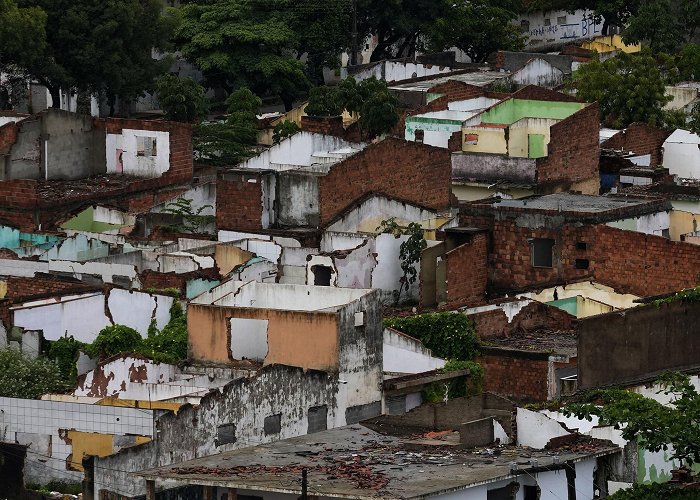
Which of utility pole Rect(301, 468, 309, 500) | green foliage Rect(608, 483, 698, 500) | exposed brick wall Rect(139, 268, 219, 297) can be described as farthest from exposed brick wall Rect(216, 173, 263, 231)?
green foliage Rect(608, 483, 698, 500)

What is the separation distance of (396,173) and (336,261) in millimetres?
7566

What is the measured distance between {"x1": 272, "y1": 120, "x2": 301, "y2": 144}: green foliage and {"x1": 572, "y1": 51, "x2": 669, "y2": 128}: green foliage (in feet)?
28.1

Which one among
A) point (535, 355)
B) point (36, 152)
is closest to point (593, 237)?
point (535, 355)

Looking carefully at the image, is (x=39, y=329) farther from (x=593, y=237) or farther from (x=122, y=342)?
(x=593, y=237)

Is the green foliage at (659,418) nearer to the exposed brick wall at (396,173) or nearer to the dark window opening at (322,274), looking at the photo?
the dark window opening at (322,274)

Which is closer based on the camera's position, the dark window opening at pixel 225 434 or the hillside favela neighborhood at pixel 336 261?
the hillside favela neighborhood at pixel 336 261

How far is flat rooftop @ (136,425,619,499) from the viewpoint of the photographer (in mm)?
37594

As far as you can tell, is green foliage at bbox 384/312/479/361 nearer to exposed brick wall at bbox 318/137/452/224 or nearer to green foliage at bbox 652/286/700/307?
green foliage at bbox 652/286/700/307

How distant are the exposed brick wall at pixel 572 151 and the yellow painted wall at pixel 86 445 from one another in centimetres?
2443

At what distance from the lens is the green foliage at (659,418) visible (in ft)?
128

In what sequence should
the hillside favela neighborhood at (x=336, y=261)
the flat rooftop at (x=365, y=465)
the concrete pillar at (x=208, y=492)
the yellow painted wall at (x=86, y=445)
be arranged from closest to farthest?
1. the flat rooftop at (x=365, y=465)
2. the concrete pillar at (x=208, y=492)
3. the hillside favela neighborhood at (x=336, y=261)
4. the yellow painted wall at (x=86, y=445)

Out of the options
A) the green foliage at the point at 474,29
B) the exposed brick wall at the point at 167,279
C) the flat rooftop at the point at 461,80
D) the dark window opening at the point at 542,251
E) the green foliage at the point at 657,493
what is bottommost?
the green foliage at the point at 657,493

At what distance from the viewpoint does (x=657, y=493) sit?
38.0 metres

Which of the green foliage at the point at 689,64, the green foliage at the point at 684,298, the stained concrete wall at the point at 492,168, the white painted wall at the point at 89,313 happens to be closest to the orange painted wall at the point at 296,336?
the white painted wall at the point at 89,313
